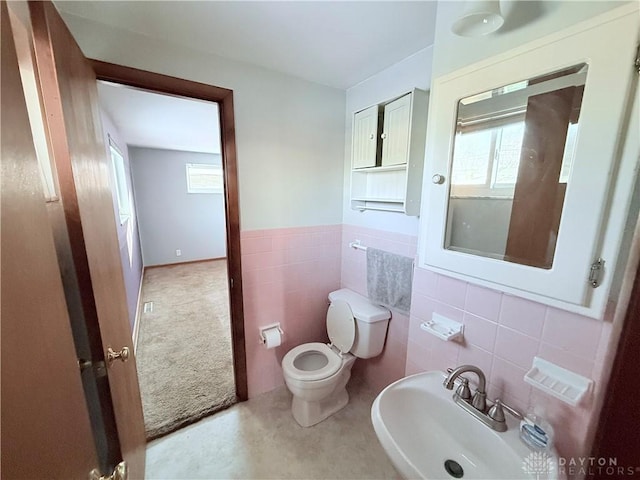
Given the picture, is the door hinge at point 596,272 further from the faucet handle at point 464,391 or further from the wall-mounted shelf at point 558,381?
the faucet handle at point 464,391

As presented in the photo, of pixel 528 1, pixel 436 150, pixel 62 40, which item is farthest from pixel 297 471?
pixel 528 1

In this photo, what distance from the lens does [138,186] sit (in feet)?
14.3

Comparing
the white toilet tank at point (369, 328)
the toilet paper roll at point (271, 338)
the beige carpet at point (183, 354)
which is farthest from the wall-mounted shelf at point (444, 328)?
the beige carpet at point (183, 354)

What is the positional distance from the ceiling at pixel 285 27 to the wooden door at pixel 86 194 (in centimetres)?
34

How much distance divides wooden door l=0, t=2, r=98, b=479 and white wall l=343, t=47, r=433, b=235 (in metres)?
1.48

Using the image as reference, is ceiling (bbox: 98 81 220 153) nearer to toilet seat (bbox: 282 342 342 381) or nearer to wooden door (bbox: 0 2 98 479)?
wooden door (bbox: 0 2 98 479)

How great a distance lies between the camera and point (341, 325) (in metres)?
1.81

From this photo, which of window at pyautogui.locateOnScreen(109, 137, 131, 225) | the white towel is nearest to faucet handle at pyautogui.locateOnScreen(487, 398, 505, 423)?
the white towel

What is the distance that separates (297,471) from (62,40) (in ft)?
6.81

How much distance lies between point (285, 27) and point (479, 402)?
1.76m

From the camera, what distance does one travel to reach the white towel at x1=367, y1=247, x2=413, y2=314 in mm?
1551

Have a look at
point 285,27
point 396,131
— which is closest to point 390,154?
point 396,131

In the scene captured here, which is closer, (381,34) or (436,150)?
(436,150)

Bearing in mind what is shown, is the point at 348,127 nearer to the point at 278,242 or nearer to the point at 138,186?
the point at 278,242
